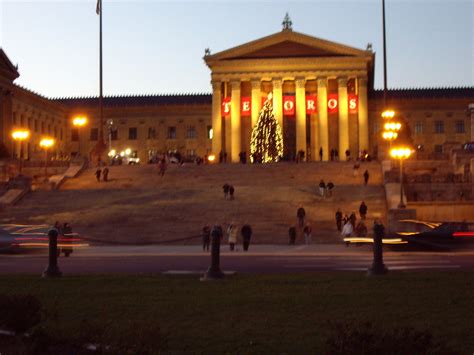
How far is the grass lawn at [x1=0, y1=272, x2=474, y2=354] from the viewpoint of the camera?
A: 34.1 feet

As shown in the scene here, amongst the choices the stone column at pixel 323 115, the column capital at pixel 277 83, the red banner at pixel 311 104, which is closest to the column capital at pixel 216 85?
the column capital at pixel 277 83

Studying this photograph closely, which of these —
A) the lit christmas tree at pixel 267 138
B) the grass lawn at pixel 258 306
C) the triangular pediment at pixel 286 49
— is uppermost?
the triangular pediment at pixel 286 49

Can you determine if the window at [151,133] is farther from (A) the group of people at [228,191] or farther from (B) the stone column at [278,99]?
(A) the group of people at [228,191]

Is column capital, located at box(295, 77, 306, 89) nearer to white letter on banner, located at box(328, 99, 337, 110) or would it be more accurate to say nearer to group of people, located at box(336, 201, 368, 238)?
white letter on banner, located at box(328, 99, 337, 110)

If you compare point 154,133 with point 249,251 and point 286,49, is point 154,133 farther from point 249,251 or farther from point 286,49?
point 249,251

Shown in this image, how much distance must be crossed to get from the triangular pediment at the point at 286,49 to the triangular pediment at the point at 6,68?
63.5ft

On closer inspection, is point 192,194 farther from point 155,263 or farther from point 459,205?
point 155,263

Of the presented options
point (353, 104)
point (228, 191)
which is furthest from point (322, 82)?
point (228, 191)

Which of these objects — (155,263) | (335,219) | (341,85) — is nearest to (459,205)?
(335,219)

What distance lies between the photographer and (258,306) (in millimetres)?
12938

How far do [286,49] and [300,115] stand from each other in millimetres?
7092

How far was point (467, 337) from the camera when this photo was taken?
1023cm

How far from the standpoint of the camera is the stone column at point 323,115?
286ft

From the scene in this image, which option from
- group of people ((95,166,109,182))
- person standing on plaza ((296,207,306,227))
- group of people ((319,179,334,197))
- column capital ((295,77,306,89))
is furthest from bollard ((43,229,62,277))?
column capital ((295,77,306,89))
